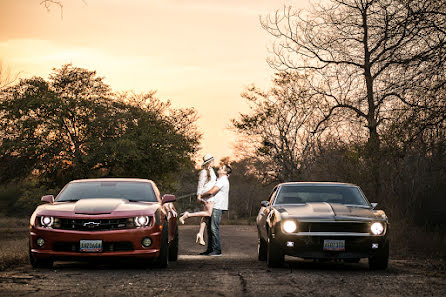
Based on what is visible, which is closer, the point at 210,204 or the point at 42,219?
the point at 42,219

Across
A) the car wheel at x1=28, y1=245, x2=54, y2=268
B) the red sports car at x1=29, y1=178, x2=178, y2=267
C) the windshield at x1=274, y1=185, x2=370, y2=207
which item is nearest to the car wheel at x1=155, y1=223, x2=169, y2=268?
the red sports car at x1=29, y1=178, x2=178, y2=267

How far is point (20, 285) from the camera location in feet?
27.7

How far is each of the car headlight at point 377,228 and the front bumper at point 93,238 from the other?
3.40m

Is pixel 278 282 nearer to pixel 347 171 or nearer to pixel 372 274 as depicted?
pixel 372 274

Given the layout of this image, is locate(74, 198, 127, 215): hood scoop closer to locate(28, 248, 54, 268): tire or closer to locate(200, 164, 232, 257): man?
locate(28, 248, 54, 268): tire

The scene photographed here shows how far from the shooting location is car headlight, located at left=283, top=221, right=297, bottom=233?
1083 centimetres

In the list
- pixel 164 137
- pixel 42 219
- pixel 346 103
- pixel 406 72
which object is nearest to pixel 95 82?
pixel 164 137

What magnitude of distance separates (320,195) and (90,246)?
4.46m

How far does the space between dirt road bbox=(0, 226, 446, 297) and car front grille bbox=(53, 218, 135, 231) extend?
24.7 inches

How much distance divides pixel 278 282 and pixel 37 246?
3885 millimetres

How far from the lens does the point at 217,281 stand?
8.93m

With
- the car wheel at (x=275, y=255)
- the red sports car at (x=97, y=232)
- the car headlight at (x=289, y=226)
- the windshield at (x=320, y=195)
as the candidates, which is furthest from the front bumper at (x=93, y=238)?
the windshield at (x=320, y=195)

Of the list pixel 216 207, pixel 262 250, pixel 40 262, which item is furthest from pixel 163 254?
pixel 216 207

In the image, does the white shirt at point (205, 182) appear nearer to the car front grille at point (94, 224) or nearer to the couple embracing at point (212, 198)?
the couple embracing at point (212, 198)
